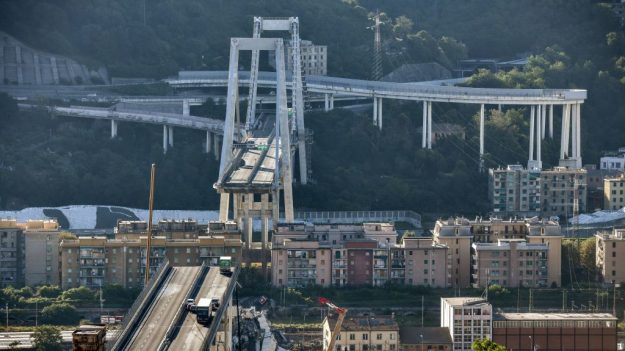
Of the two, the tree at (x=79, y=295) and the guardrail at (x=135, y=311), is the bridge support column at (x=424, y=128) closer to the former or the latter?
the tree at (x=79, y=295)

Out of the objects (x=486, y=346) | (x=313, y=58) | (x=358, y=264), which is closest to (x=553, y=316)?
(x=486, y=346)

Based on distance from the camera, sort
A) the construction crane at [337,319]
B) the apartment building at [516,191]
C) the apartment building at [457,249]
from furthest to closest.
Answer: the apartment building at [516,191]
the apartment building at [457,249]
the construction crane at [337,319]

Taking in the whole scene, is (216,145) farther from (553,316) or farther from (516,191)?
(553,316)

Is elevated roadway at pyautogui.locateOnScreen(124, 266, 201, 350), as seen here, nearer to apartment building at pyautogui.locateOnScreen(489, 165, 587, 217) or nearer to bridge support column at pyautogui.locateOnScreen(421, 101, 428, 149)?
apartment building at pyautogui.locateOnScreen(489, 165, 587, 217)

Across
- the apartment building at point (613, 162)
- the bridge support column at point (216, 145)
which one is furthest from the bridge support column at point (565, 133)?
the bridge support column at point (216, 145)

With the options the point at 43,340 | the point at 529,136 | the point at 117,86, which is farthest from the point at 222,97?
the point at 43,340

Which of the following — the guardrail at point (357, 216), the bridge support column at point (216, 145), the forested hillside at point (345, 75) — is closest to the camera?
the guardrail at point (357, 216)

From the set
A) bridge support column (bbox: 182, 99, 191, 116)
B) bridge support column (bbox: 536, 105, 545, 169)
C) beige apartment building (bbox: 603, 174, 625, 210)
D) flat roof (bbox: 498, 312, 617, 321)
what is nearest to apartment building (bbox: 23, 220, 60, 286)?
flat roof (bbox: 498, 312, 617, 321)
